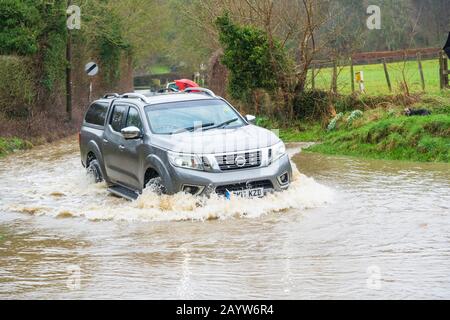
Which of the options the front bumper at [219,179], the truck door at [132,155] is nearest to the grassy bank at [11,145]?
the truck door at [132,155]

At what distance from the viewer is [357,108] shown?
927 inches

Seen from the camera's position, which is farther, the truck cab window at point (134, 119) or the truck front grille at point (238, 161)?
the truck cab window at point (134, 119)

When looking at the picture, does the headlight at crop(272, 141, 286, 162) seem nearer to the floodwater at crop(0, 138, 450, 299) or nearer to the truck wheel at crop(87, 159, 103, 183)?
the floodwater at crop(0, 138, 450, 299)

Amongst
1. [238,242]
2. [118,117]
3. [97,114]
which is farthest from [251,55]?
[238,242]

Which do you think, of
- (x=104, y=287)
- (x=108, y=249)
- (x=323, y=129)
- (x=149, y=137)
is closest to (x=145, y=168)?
(x=149, y=137)

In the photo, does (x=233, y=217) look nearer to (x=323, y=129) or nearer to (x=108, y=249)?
(x=108, y=249)

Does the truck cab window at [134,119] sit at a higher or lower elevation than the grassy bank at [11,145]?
higher

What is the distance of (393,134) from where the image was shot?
18.6 m

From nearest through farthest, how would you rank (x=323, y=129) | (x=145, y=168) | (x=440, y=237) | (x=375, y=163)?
(x=440, y=237) < (x=145, y=168) < (x=375, y=163) < (x=323, y=129)

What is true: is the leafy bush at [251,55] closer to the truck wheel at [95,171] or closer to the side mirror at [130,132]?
the truck wheel at [95,171]

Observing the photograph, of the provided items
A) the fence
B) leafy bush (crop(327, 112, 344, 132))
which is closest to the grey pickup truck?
leafy bush (crop(327, 112, 344, 132))

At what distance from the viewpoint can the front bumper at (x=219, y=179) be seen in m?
11.6

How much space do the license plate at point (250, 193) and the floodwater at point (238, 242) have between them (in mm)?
91

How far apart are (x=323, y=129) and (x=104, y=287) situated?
623 inches
